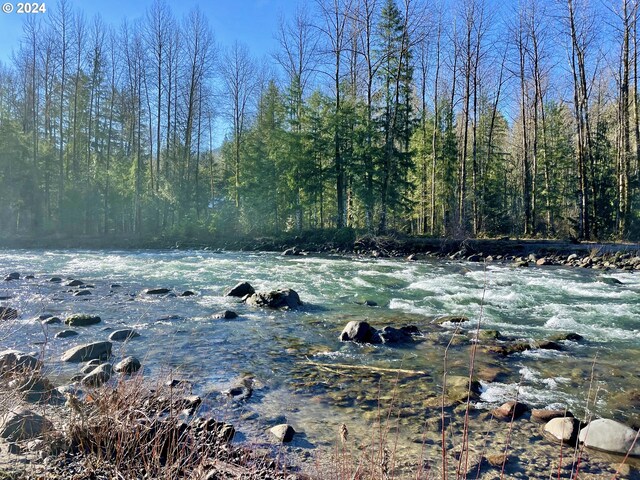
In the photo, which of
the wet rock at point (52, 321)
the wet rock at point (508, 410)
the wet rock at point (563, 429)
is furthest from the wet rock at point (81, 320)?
the wet rock at point (563, 429)

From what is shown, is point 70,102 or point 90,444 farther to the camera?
point 70,102

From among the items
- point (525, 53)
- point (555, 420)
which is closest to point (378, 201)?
point (525, 53)

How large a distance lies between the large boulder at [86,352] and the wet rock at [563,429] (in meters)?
5.70

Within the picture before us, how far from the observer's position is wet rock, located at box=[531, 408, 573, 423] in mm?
4184

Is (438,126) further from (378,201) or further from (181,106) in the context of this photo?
(181,106)

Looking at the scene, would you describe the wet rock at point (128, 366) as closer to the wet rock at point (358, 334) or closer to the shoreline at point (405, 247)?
the wet rock at point (358, 334)

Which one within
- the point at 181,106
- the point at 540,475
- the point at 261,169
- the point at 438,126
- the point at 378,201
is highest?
the point at 181,106

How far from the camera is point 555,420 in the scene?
13.1 ft

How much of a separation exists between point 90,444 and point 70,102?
1639 inches

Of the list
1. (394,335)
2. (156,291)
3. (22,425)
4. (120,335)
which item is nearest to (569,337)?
(394,335)

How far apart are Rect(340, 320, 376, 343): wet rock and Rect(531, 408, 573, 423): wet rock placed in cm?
288

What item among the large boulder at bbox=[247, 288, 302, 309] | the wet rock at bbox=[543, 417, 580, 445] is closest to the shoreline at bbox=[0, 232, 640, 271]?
the large boulder at bbox=[247, 288, 302, 309]

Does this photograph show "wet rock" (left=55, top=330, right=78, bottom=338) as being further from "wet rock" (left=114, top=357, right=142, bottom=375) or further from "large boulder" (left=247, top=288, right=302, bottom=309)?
"large boulder" (left=247, top=288, right=302, bottom=309)

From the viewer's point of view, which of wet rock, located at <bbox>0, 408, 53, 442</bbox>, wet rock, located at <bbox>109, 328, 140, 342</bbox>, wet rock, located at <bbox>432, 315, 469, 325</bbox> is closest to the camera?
wet rock, located at <bbox>0, 408, 53, 442</bbox>
